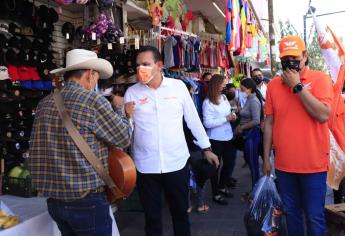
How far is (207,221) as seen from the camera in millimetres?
4898

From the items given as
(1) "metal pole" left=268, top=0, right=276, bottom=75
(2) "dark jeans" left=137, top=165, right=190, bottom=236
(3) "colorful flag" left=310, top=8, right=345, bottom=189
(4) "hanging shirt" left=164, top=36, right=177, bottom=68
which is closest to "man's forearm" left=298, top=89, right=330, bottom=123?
(3) "colorful flag" left=310, top=8, right=345, bottom=189

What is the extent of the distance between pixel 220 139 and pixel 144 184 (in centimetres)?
242

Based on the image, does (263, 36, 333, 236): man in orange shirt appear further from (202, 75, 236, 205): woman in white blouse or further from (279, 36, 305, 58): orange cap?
(202, 75, 236, 205): woman in white blouse

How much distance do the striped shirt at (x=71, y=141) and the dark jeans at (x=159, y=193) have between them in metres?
0.91

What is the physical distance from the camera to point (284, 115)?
3061 millimetres

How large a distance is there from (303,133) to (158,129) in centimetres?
117

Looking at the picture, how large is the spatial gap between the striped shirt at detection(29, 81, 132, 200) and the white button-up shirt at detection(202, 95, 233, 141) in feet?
10.2

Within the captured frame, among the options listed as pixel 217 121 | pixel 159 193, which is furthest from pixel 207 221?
pixel 159 193

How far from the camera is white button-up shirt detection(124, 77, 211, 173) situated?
3.25m

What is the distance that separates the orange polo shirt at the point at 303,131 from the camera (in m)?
2.93

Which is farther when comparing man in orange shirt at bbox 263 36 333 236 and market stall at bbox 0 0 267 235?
market stall at bbox 0 0 267 235

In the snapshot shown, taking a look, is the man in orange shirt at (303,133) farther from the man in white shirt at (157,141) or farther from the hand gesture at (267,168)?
the man in white shirt at (157,141)

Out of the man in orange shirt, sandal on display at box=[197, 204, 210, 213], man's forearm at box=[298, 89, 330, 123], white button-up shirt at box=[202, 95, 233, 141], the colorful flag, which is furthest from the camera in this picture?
white button-up shirt at box=[202, 95, 233, 141]

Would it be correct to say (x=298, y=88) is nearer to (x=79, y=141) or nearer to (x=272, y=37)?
(x=79, y=141)
